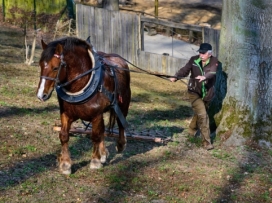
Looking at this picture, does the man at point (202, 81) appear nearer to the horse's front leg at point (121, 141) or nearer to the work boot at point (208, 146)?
the work boot at point (208, 146)

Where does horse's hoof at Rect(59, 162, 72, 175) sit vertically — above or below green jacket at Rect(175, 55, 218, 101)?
below

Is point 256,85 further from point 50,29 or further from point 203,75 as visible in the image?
point 50,29

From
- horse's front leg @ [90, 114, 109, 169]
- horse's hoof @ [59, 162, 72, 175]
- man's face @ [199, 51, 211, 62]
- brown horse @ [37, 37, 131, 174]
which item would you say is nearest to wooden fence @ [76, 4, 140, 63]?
man's face @ [199, 51, 211, 62]

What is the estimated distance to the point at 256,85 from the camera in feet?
33.2

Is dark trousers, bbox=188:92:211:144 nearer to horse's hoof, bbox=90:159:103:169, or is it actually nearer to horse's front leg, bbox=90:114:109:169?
horse's front leg, bbox=90:114:109:169

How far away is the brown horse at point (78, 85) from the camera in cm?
754

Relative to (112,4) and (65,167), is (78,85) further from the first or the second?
(112,4)

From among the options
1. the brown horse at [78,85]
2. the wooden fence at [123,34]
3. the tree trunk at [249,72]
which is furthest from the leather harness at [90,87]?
the wooden fence at [123,34]

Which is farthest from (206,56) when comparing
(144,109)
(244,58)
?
(144,109)

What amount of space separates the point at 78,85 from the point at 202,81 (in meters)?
2.43

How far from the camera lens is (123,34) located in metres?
20.4

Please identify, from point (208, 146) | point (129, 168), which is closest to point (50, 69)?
point (129, 168)

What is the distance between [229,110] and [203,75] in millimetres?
1221

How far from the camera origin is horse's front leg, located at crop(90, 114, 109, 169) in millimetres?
8203
